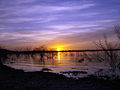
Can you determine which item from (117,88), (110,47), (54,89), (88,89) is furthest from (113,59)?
(54,89)

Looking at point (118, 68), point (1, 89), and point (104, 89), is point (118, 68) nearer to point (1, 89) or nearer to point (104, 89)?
point (104, 89)

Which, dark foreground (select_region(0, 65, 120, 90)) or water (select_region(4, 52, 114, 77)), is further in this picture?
water (select_region(4, 52, 114, 77))

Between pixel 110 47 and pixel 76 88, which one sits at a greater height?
pixel 110 47

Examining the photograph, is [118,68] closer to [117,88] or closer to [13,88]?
[117,88]

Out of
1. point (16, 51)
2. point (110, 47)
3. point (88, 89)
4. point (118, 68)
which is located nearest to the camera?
point (88, 89)

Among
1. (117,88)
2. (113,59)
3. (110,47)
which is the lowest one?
(117,88)

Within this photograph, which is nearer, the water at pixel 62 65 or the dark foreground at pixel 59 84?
the dark foreground at pixel 59 84

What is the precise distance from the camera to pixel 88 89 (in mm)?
8625

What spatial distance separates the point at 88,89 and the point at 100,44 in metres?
7.37

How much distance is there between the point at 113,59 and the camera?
15.2 m

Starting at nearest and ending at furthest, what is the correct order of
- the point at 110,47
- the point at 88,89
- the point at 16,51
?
the point at 88,89
the point at 110,47
the point at 16,51

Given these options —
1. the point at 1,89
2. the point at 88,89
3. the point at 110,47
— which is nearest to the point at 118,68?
the point at 110,47

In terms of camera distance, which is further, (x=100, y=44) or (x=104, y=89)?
(x=100, y=44)

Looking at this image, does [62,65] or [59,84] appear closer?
[59,84]
